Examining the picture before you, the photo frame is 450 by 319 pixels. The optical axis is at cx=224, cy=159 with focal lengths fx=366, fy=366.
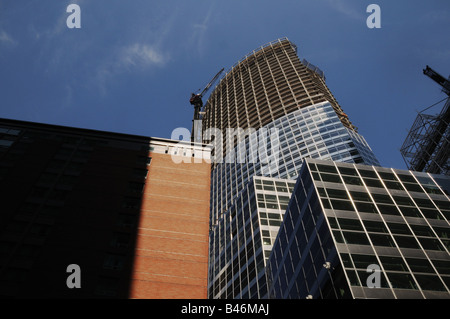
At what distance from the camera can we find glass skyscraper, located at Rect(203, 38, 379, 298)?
6806 centimetres

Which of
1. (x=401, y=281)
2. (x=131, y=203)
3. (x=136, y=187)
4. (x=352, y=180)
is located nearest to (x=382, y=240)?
(x=401, y=281)

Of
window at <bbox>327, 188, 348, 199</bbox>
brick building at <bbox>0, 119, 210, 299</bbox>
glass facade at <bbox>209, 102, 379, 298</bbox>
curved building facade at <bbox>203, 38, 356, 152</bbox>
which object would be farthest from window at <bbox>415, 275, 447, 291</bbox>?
curved building facade at <bbox>203, 38, 356, 152</bbox>

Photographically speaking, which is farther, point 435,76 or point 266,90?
point 266,90

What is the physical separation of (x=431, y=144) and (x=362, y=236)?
40289 mm

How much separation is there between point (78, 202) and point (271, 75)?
117m

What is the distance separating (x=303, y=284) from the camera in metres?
35.9

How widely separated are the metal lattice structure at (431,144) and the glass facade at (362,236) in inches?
768

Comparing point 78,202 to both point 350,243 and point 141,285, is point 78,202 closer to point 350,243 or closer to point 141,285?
point 141,285

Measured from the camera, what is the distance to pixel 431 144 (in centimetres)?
6431

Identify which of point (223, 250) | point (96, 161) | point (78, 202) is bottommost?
point (78, 202)

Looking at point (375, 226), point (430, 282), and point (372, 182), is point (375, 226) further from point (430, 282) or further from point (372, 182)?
point (372, 182)

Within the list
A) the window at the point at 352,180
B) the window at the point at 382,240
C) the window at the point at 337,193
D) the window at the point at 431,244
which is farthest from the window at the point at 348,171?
the window at the point at 431,244
